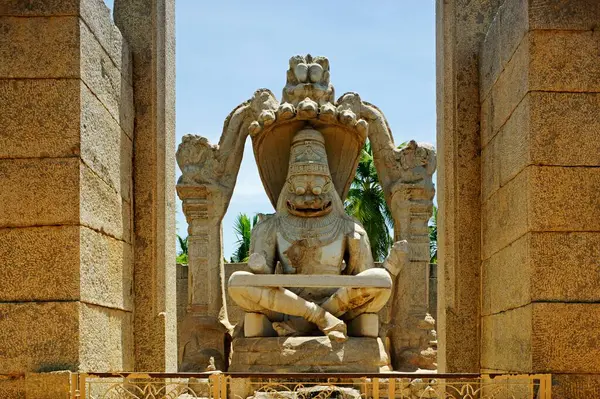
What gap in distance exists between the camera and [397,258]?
6.80 m

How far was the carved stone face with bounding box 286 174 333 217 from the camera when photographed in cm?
708

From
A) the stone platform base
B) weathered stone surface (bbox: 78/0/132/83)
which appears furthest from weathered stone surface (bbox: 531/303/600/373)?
weathered stone surface (bbox: 78/0/132/83)

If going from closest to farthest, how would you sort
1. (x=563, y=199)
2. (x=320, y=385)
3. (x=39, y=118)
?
(x=563, y=199) → (x=39, y=118) → (x=320, y=385)

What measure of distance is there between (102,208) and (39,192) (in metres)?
0.69

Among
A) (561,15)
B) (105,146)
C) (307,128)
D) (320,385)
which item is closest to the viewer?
(561,15)

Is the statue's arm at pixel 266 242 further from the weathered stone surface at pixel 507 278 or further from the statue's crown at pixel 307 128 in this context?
the weathered stone surface at pixel 507 278

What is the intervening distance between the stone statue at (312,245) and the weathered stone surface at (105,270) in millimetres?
825

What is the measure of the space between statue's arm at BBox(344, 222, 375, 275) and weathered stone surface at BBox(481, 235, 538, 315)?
92 centimetres

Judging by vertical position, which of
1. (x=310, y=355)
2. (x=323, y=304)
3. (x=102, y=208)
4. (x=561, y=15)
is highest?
(x=561, y=15)

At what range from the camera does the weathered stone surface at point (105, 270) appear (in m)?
5.50

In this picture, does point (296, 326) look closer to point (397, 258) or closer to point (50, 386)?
point (397, 258)

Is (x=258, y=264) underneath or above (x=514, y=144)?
underneath

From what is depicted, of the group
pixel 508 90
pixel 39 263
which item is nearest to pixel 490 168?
pixel 508 90

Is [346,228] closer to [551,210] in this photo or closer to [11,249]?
[551,210]
